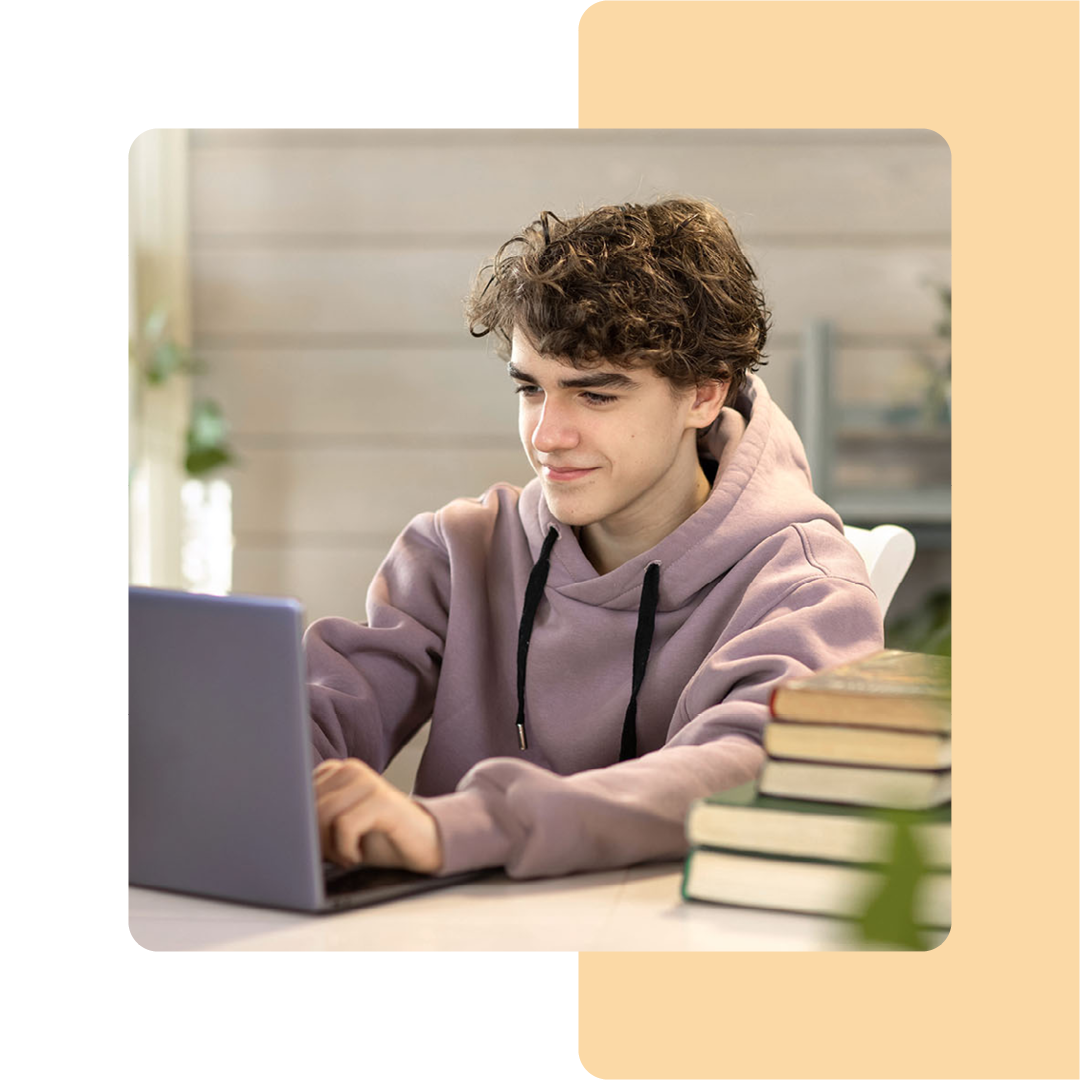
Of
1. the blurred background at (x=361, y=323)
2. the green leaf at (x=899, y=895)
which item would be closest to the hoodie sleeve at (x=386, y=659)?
the blurred background at (x=361, y=323)

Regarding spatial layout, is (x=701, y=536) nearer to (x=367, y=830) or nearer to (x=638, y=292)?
(x=638, y=292)

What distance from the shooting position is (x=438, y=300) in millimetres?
2180

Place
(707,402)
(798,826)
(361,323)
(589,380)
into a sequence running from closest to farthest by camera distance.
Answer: (798,826) → (589,380) → (707,402) → (361,323)

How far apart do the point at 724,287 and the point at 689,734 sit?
1.31 feet

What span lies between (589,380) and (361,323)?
4.49 ft

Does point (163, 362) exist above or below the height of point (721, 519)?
above

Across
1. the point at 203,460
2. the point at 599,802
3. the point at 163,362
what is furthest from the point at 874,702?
the point at 163,362

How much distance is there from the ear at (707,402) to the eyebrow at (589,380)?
0.09 metres

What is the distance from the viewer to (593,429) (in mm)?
946

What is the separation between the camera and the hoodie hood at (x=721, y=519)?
3.16 ft

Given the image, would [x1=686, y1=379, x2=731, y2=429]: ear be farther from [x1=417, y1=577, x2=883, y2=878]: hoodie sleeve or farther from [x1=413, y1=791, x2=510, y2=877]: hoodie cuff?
[x1=413, y1=791, x2=510, y2=877]: hoodie cuff
